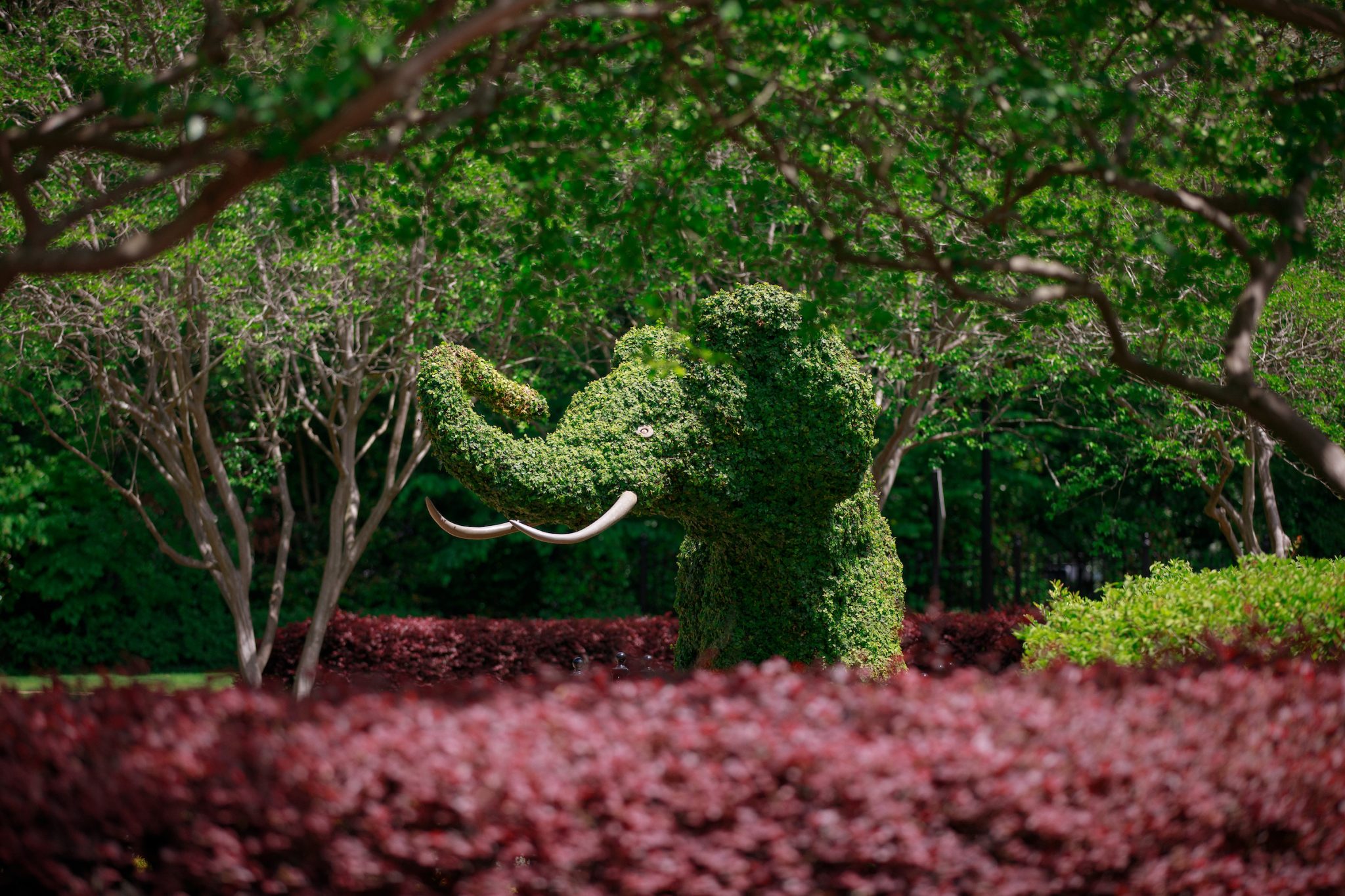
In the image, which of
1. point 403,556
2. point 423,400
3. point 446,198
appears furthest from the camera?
point 403,556

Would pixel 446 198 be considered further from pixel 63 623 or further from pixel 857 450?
pixel 63 623

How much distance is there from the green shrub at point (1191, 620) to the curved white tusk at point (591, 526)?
7.29 feet

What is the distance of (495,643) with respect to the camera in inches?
462

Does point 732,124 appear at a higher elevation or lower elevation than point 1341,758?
higher

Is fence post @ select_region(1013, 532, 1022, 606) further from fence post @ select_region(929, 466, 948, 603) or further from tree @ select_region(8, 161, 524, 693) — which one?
tree @ select_region(8, 161, 524, 693)

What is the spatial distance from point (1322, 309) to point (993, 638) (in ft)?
13.1

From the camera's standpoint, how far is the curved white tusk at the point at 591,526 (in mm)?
6168

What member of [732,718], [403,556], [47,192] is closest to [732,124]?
[732,718]

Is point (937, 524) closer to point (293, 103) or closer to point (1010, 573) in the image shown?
point (1010, 573)

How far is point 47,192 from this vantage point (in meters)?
9.14

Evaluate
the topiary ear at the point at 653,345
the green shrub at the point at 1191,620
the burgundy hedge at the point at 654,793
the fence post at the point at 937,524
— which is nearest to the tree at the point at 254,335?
the topiary ear at the point at 653,345

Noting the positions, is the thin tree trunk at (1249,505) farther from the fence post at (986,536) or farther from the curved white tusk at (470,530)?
the curved white tusk at (470,530)

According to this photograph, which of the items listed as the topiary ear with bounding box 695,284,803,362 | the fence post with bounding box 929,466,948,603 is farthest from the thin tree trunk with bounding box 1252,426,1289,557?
the topiary ear with bounding box 695,284,803,362

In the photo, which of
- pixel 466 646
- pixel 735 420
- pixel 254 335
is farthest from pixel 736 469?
pixel 466 646
